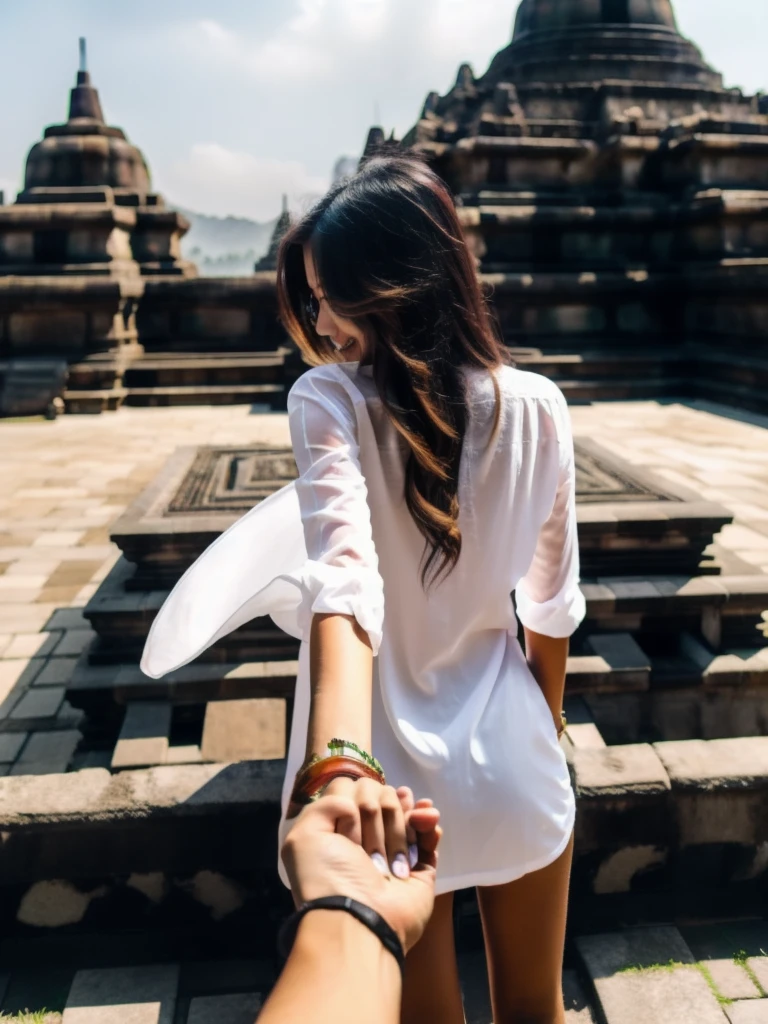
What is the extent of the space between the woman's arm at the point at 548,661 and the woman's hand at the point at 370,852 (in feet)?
2.14

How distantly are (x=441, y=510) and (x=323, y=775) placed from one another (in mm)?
469

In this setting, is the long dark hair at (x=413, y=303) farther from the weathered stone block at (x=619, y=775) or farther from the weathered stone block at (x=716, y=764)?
the weathered stone block at (x=716, y=764)

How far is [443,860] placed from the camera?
4.15 ft

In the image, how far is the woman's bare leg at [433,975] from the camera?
1.33 m

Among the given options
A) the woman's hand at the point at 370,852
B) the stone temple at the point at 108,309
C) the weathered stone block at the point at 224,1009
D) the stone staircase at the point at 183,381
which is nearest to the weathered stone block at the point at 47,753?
the weathered stone block at the point at 224,1009

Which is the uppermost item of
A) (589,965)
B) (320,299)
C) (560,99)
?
(560,99)

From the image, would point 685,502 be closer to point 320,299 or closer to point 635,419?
point 320,299

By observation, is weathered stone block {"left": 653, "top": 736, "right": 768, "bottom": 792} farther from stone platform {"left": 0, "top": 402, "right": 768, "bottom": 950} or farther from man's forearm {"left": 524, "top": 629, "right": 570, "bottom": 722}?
man's forearm {"left": 524, "top": 629, "right": 570, "bottom": 722}

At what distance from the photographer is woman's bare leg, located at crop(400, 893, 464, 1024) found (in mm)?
1329

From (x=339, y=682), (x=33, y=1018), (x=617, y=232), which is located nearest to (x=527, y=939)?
(x=339, y=682)

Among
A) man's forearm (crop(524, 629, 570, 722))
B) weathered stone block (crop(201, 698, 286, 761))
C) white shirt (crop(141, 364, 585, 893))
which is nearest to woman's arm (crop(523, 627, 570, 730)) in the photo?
man's forearm (crop(524, 629, 570, 722))

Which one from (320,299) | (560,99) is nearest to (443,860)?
(320,299)

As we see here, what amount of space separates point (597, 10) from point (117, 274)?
10.8 m

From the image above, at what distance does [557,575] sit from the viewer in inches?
57.8
